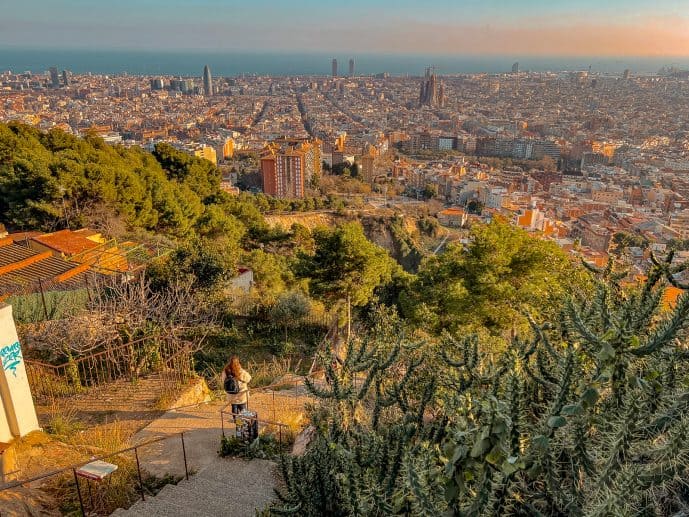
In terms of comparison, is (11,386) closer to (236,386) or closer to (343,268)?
(236,386)

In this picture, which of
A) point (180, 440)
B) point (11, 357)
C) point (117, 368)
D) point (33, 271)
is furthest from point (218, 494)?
point (33, 271)

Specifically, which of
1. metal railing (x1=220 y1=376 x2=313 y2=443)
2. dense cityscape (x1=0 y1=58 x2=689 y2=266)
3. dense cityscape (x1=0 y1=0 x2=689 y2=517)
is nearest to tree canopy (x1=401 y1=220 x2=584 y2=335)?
dense cityscape (x1=0 y1=0 x2=689 y2=517)

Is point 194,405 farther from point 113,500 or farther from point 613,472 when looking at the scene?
point 613,472

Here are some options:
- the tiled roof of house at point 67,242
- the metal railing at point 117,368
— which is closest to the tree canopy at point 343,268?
the metal railing at point 117,368

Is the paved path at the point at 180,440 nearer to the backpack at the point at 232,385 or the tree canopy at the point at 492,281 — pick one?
the backpack at the point at 232,385

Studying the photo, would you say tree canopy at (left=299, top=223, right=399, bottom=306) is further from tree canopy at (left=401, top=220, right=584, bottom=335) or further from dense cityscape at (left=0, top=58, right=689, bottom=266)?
dense cityscape at (left=0, top=58, right=689, bottom=266)

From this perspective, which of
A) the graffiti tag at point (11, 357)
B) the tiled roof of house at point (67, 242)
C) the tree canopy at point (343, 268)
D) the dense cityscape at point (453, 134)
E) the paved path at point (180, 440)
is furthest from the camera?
the dense cityscape at point (453, 134)
